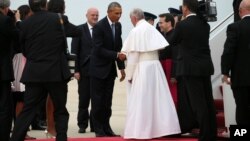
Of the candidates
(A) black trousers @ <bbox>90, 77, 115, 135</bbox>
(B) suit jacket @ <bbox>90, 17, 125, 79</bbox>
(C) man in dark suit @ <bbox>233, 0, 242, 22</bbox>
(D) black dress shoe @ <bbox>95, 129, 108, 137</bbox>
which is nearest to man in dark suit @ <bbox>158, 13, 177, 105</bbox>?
(B) suit jacket @ <bbox>90, 17, 125, 79</bbox>

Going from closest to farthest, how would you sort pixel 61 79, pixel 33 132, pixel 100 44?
pixel 61 79
pixel 100 44
pixel 33 132

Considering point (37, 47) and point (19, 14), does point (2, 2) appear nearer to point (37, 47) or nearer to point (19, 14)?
point (37, 47)

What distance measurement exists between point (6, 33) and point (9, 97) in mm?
743

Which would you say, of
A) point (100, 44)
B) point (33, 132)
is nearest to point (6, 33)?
point (100, 44)

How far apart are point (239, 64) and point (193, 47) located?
27.9 inches

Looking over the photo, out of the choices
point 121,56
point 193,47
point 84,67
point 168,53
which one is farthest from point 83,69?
point 193,47

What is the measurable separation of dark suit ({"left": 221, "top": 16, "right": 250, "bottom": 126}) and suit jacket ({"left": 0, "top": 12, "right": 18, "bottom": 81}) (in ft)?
7.75

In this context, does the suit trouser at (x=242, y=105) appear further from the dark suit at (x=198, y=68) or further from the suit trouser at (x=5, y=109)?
the suit trouser at (x=5, y=109)

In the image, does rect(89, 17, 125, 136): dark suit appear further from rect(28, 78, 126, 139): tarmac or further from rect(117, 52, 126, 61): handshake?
rect(28, 78, 126, 139): tarmac

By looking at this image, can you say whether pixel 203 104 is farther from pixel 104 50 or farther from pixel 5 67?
pixel 5 67

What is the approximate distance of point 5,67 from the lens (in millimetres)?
7562

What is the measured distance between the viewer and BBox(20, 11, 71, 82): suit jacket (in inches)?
287

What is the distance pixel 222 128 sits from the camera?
8820mm

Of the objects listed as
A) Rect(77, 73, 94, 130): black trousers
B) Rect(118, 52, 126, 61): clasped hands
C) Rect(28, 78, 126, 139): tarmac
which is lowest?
Rect(28, 78, 126, 139): tarmac
